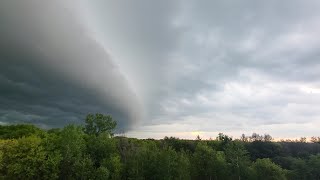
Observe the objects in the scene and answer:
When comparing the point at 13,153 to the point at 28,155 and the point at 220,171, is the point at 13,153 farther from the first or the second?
the point at 220,171

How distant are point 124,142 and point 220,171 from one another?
5139cm

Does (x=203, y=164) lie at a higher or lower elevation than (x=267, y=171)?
higher

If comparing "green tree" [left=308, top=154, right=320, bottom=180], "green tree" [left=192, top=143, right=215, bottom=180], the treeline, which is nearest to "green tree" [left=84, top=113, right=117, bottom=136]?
the treeline

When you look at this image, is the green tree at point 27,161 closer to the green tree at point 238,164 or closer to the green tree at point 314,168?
the green tree at point 238,164

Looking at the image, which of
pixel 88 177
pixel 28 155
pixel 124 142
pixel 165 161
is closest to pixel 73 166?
pixel 88 177

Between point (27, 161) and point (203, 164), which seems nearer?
point (27, 161)

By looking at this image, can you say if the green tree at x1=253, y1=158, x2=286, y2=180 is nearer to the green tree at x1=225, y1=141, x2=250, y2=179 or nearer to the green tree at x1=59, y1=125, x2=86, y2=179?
the green tree at x1=225, y1=141, x2=250, y2=179

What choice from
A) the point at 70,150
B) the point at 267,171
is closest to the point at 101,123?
the point at 70,150

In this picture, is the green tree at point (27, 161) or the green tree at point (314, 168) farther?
the green tree at point (314, 168)

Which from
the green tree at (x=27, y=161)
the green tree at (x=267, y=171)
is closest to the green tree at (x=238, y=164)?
the green tree at (x=267, y=171)

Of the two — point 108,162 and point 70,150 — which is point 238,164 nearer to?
point 108,162

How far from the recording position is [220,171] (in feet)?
390

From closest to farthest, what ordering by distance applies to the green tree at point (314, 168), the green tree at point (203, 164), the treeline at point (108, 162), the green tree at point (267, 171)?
the treeline at point (108, 162), the green tree at point (267, 171), the green tree at point (203, 164), the green tree at point (314, 168)

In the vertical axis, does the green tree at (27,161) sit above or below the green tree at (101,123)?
below
